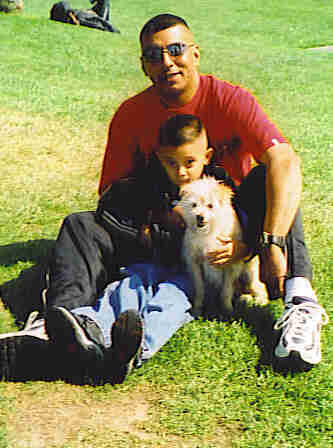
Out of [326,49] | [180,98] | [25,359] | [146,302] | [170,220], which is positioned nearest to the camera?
[25,359]

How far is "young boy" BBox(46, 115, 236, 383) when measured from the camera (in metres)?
3.12

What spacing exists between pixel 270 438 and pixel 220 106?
1.96m

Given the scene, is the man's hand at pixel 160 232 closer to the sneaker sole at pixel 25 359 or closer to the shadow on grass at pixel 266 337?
the shadow on grass at pixel 266 337

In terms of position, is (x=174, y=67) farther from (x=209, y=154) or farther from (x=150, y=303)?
(x=150, y=303)

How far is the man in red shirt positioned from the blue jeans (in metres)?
0.11

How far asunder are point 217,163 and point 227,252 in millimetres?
638

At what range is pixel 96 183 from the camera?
6.42 meters

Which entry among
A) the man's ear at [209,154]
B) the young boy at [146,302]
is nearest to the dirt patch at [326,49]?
the man's ear at [209,154]

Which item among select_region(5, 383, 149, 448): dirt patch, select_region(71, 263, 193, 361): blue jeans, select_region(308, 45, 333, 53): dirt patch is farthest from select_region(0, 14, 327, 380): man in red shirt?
select_region(308, 45, 333, 53): dirt patch

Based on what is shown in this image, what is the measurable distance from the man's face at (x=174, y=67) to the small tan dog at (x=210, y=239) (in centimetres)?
60

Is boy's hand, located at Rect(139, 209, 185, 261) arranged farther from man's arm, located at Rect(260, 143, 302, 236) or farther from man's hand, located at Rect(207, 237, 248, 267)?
man's arm, located at Rect(260, 143, 302, 236)

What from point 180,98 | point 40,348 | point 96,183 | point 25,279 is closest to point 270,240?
point 180,98

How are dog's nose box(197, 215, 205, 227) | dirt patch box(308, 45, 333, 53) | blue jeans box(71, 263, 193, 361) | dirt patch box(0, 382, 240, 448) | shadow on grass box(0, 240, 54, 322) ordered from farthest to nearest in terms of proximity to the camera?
1. dirt patch box(308, 45, 333, 53)
2. shadow on grass box(0, 240, 54, 322)
3. dog's nose box(197, 215, 205, 227)
4. blue jeans box(71, 263, 193, 361)
5. dirt patch box(0, 382, 240, 448)

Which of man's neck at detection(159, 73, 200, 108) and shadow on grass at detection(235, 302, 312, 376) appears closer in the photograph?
shadow on grass at detection(235, 302, 312, 376)
